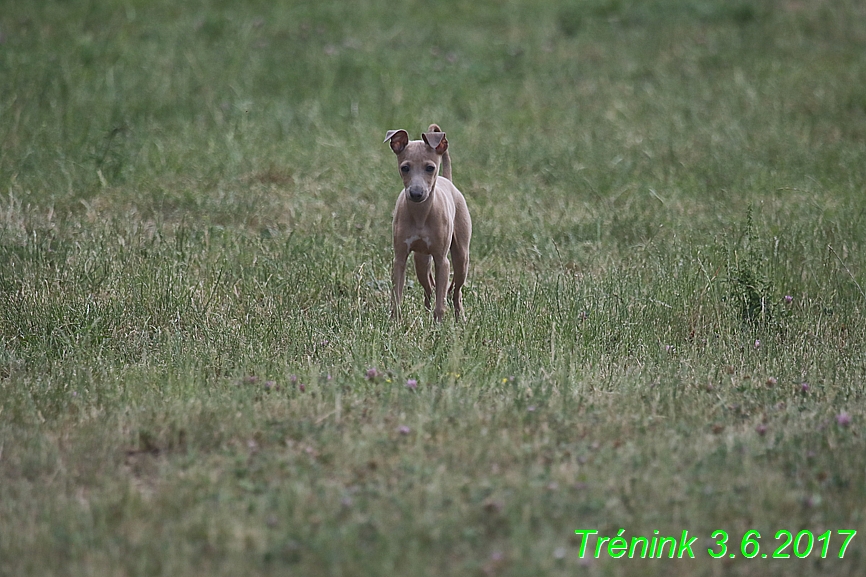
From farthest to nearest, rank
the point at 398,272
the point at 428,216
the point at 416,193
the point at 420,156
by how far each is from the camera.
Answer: the point at 398,272 < the point at 428,216 < the point at 420,156 < the point at 416,193

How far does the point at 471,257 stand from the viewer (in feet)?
27.8

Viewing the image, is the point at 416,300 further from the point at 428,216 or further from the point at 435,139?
the point at 435,139

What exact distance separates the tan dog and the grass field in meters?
0.35

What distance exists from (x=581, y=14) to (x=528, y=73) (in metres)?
2.62

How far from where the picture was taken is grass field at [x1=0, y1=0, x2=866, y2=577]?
4004mm

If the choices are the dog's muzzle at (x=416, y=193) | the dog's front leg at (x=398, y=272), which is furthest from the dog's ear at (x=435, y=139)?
the dog's front leg at (x=398, y=272)

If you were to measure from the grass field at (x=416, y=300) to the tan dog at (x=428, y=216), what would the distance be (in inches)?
13.6

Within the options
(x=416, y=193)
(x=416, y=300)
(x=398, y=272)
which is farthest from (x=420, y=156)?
(x=416, y=300)

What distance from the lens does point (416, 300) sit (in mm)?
7242

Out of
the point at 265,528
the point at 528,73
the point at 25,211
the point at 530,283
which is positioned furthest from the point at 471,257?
the point at 528,73

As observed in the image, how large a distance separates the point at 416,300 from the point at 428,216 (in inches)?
49.0

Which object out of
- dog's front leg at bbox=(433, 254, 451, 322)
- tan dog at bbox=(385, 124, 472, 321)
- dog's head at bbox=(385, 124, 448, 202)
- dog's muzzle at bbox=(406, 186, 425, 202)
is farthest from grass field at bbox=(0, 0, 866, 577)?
dog's head at bbox=(385, 124, 448, 202)

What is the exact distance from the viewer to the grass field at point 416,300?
400cm

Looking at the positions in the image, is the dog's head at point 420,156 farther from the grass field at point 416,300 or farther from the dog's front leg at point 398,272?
the grass field at point 416,300
